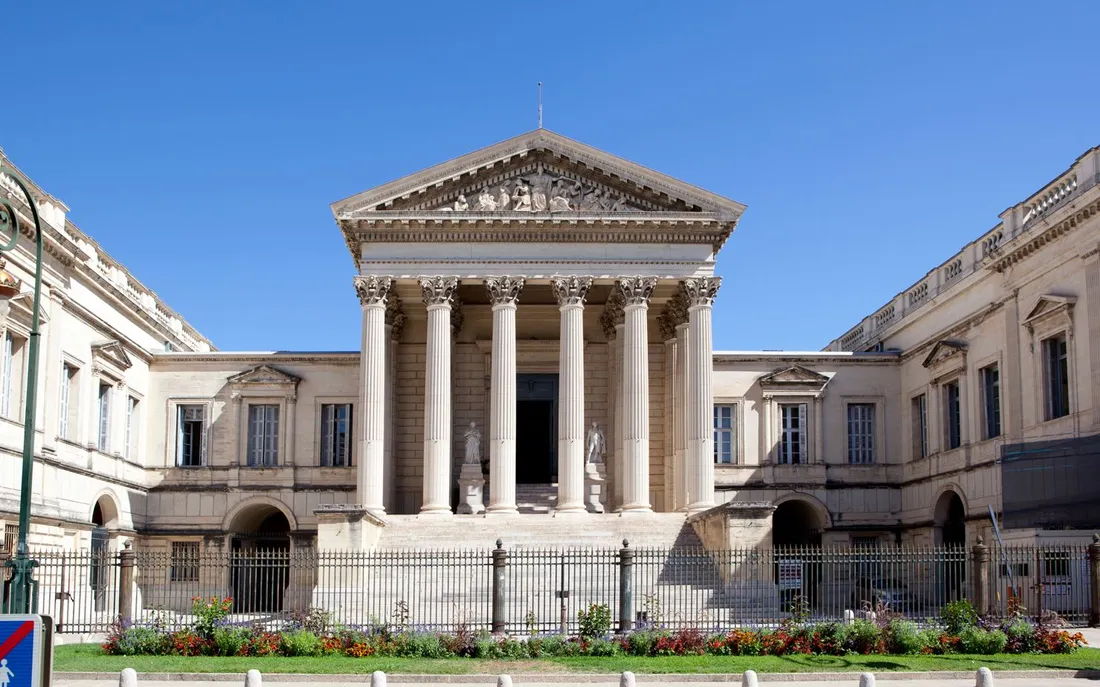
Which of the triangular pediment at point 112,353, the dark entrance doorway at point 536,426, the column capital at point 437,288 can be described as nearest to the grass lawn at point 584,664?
the column capital at point 437,288

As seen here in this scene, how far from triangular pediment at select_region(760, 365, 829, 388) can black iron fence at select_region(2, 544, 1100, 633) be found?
12.0 meters

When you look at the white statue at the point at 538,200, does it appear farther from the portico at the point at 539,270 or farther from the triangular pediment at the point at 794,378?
the triangular pediment at the point at 794,378

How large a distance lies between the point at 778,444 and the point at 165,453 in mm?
22404

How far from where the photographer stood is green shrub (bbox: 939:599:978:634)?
23672 mm

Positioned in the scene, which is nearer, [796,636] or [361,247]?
[796,636]

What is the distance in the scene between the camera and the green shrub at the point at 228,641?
2302cm

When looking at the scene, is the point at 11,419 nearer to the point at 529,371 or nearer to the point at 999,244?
the point at 529,371

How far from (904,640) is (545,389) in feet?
85.9

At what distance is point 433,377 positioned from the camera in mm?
40688

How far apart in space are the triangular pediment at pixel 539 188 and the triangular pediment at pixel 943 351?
27.5ft

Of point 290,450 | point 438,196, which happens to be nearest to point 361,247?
point 438,196

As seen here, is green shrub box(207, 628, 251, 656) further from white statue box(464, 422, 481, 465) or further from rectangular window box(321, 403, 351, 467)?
rectangular window box(321, 403, 351, 467)

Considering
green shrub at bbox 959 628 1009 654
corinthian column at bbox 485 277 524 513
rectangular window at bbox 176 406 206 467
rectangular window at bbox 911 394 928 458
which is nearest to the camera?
green shrub at bbox 959 628 1009 654

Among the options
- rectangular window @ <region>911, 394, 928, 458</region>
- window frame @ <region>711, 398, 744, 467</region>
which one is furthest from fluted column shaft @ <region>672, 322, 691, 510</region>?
rectangular window @ <region>911, 394, 928, 458</region>
